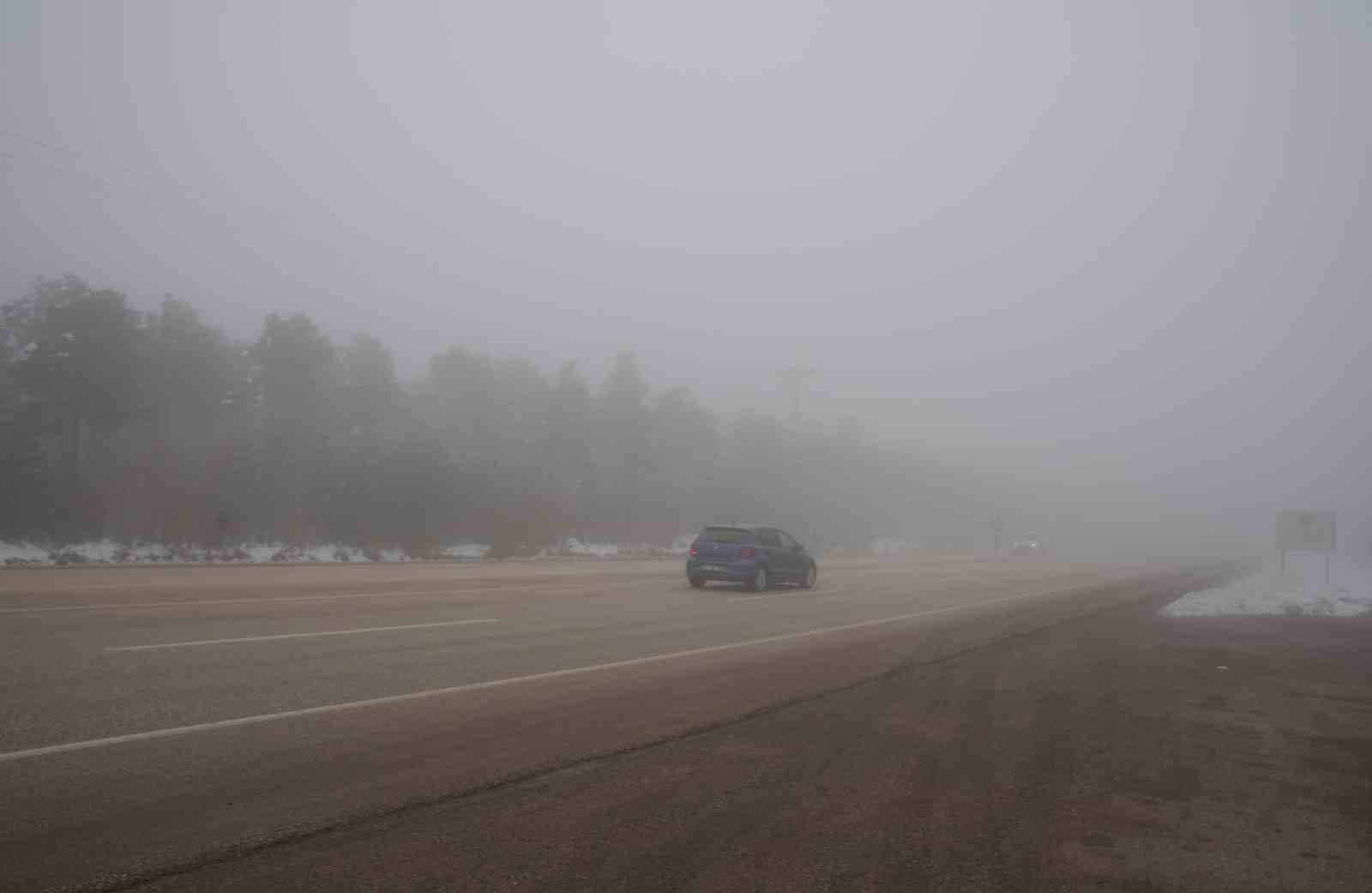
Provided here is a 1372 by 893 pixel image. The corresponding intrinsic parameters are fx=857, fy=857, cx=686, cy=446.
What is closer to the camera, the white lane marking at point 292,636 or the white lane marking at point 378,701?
the white lane marking at point 378,701

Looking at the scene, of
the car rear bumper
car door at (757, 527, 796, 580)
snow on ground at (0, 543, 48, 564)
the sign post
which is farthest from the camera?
the sign post

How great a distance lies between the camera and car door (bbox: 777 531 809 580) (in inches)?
912

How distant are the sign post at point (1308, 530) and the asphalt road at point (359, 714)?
3100 cm

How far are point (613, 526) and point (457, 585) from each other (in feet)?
123

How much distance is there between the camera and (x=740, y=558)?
2158cm

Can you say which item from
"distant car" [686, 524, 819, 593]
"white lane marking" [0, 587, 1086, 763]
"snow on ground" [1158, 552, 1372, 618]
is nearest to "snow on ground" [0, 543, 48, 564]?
"distant car" [686, 524, 819, 593]

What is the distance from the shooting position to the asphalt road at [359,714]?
4160mm

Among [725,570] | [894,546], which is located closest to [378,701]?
[725,570]

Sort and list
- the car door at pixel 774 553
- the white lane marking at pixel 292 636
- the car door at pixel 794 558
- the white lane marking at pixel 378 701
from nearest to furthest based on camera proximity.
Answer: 1. the white lane marking at pixel 378 701
2. the white lane marking at pixel 292 636
3. the car door at pixel 774 553
4. the car door at pixel 794 558

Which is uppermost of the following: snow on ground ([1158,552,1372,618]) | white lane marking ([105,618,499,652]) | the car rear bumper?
the car rear bumper

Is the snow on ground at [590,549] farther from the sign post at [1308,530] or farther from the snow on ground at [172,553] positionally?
the sign post at [1308,530]

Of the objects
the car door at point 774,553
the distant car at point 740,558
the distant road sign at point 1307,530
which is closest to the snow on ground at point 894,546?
the distant road sign at point 1307,530

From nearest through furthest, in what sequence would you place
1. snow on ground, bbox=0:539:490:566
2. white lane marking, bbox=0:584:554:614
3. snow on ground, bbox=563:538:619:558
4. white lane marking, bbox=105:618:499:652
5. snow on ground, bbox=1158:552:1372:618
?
white lane marking, bbox=105:618:499:652 < white lane marking, bbox=0:584:554:614 < snow on ground, bbox=1158:552:1372:618 < snow on ground, bbox=0:539:490:566 < snow on ground, bbox=563:538:619:558

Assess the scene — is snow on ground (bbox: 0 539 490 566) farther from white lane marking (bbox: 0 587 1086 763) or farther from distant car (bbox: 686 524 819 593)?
white lane marking (bbox: 0 587 1086 763)
